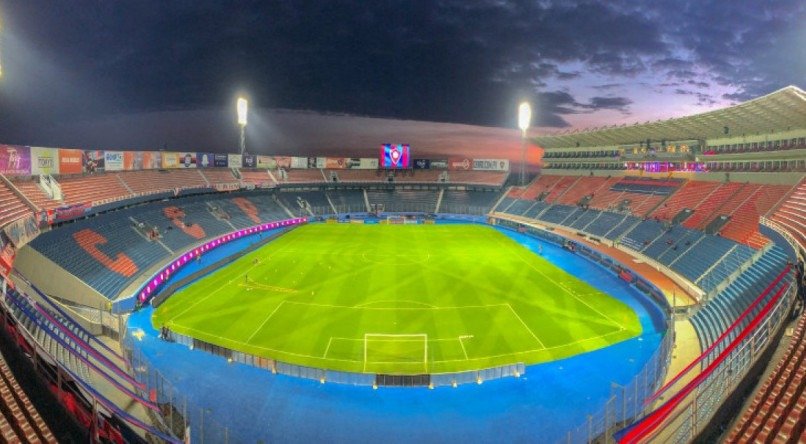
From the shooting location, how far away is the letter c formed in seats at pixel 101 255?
3497 centimetres

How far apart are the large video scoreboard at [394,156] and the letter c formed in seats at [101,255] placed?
57.1 m

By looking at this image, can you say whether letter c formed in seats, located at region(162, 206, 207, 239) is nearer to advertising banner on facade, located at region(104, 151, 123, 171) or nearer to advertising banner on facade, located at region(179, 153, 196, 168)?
advertising banner on facade, located at region(104, 151, 123, 171)

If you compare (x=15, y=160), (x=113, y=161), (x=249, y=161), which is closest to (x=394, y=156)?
(x=249, y=161)

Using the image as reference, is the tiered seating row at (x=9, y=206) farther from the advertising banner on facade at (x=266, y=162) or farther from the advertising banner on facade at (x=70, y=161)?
the advertising banner on facade at (x=266, y=162)

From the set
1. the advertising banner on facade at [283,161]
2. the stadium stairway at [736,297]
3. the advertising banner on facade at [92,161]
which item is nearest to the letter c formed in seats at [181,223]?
the advertising banner on facade at [92,161]

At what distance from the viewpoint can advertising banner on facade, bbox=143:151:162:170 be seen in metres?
55.9

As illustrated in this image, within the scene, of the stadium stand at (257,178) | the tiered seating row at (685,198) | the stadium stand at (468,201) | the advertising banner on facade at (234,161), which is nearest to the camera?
the tiered seating row at (685,198)

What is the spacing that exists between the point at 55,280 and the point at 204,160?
4108 cm

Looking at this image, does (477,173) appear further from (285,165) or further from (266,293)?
(266,293)

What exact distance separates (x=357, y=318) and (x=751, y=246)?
28.7m

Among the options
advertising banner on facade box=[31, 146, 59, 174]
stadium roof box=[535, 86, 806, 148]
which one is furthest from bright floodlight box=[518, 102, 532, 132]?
advertising banner on facade box=[31, 146, 59, 174]

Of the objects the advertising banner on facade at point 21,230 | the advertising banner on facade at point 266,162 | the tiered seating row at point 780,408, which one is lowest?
the tiered seating row at point 780,408

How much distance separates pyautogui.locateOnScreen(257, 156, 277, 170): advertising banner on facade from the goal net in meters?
61.1

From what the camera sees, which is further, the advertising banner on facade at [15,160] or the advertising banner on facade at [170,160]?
the advertising banner on facade at [170,160]
